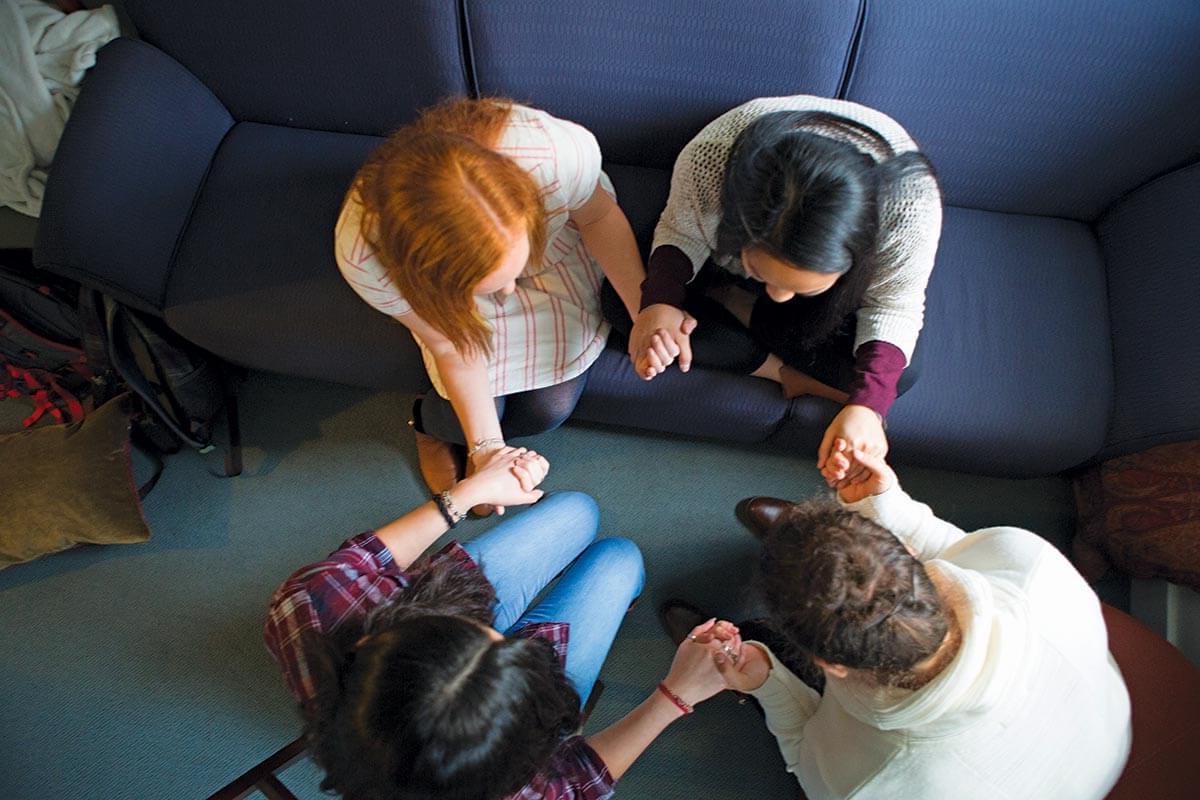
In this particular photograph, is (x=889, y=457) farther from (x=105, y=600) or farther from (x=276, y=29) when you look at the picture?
(x=105, y=600)

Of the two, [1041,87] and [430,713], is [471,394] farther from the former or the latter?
[1041,87]

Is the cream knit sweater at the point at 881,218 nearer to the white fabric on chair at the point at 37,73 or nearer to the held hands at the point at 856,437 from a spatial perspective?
the held hands at the point at 856,437

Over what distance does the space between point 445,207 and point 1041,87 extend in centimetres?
128

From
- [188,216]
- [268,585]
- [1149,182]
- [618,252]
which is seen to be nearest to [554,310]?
[618,252]

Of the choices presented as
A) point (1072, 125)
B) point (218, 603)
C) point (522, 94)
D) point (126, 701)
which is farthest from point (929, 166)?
point (126, 701)

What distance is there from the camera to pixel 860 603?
2.68ft

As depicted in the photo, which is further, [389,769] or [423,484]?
[423,484]

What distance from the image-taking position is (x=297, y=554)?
1646mm

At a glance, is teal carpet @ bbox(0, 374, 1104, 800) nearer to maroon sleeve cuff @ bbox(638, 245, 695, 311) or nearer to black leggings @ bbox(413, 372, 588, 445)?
black leggings @ bbox(413, 372, 588, 445)

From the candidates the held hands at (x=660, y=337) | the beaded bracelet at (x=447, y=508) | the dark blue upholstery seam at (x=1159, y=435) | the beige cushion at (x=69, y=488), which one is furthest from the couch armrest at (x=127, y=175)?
the dark blue upholstery seam at (x=1159, y=435)

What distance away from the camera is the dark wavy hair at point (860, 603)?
0.81 m

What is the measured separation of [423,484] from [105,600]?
Answer: 31.9 inches

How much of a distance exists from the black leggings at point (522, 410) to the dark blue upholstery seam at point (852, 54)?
0.84 meters

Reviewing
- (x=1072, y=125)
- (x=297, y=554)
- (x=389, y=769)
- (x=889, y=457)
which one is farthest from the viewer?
(x=297, y=554)
